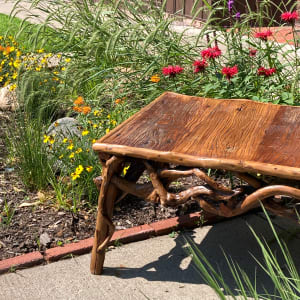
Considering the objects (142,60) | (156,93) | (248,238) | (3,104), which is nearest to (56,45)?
(3,104)

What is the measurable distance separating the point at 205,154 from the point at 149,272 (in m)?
0.87

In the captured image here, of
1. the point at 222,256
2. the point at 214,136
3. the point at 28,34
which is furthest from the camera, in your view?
the point at 28,34

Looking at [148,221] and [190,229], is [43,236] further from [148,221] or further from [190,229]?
[190,229]

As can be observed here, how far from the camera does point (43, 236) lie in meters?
3.52

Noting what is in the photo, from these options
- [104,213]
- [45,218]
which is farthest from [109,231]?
[45,218]

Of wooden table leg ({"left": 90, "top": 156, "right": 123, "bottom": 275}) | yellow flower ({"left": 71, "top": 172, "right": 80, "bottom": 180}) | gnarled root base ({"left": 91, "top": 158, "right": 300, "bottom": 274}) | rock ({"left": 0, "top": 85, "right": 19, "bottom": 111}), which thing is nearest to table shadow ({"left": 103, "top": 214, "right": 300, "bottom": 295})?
wooden table leg ({"left": 90, "top": 156, "right": 123, "bottom": 275})

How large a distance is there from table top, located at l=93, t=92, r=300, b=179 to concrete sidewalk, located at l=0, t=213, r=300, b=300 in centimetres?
73

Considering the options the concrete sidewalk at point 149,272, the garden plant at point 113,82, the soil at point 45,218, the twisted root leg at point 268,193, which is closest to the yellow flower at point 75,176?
the garden plant at point 113,82

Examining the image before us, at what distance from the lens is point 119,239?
3502 millimetres

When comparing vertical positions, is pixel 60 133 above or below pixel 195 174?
below

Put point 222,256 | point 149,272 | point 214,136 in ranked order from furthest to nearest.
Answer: point 222,256 < point 149,272 < point 214,136

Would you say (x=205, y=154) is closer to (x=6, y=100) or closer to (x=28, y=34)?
(x=6, y=100)

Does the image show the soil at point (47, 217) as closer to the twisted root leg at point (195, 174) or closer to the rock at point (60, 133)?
the rock at point (60, 133)

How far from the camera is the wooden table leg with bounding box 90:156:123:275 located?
2.98 m
